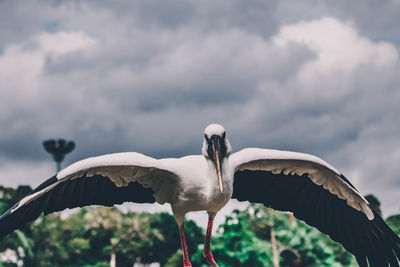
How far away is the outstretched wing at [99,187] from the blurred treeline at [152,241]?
13921 mm

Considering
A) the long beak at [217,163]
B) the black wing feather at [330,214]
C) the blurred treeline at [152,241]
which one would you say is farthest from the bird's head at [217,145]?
the blurred treeline at [152,241]

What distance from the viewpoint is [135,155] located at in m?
6.09

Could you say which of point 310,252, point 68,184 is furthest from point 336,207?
point 310,252

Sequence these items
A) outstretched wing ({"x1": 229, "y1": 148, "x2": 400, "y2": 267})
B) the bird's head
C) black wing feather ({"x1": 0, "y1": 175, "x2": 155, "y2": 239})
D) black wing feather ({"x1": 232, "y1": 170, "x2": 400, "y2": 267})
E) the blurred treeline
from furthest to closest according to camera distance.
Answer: the blurred treeline, black wing feather ({"x1": 232, "y1": 170, "x2": 400, "y2": 267}), outstretched wing ({"x1": 229, "y1": 148, "x2": 400, "y2": 267}), black wing feather ({"x1": 0, "y1": 175, "x2": 155, "y2": 239}), the bird's head

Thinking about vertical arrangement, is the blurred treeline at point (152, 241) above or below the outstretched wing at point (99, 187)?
above

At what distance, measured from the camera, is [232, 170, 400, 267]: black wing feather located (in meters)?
7.17

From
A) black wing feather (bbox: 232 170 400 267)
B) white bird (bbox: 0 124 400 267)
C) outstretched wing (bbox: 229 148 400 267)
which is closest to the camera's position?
white bird (bbox: 0 124 400 267)

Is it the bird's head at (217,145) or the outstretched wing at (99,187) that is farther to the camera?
the outstretched wing at (99,187)

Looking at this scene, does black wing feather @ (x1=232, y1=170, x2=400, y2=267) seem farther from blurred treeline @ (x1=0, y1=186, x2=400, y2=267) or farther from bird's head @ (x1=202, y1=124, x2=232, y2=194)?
blurred treeline @ (x1=0, y1=186, x2=400, y2=267)

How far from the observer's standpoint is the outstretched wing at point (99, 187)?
5.91 m

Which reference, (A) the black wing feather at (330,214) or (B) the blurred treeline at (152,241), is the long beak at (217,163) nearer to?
(A) the black wing feather at (330,214)

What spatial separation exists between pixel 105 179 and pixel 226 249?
18.4 m

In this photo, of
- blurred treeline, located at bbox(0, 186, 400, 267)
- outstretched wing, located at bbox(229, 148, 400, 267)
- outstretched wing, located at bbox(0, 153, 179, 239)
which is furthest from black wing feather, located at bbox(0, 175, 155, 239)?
blurred treeline, located at bbox(0, 186, 400, 267)

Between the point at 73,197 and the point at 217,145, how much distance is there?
5.67 feet
